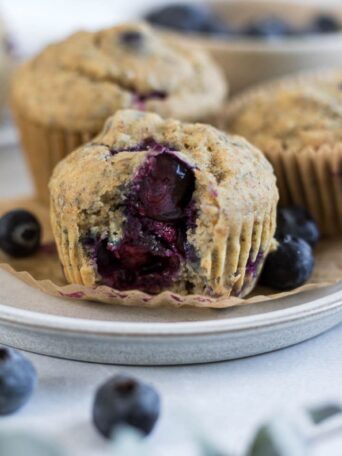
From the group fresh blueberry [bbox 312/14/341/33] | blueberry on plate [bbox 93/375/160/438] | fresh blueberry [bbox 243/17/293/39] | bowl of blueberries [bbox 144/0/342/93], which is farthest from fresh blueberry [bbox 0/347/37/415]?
fresh blueberry [bbox 312/14/341/33]

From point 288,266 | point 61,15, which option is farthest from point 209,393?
point 61,15

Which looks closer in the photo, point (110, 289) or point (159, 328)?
point (159, 328)

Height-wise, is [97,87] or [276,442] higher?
[97,87]

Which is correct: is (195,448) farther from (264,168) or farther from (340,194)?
(340,194)

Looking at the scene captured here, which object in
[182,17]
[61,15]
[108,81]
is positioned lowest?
[61,15]

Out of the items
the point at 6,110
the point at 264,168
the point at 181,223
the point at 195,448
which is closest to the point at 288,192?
the point at 264,168

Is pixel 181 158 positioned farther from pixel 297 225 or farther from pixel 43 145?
pixel 43 145
